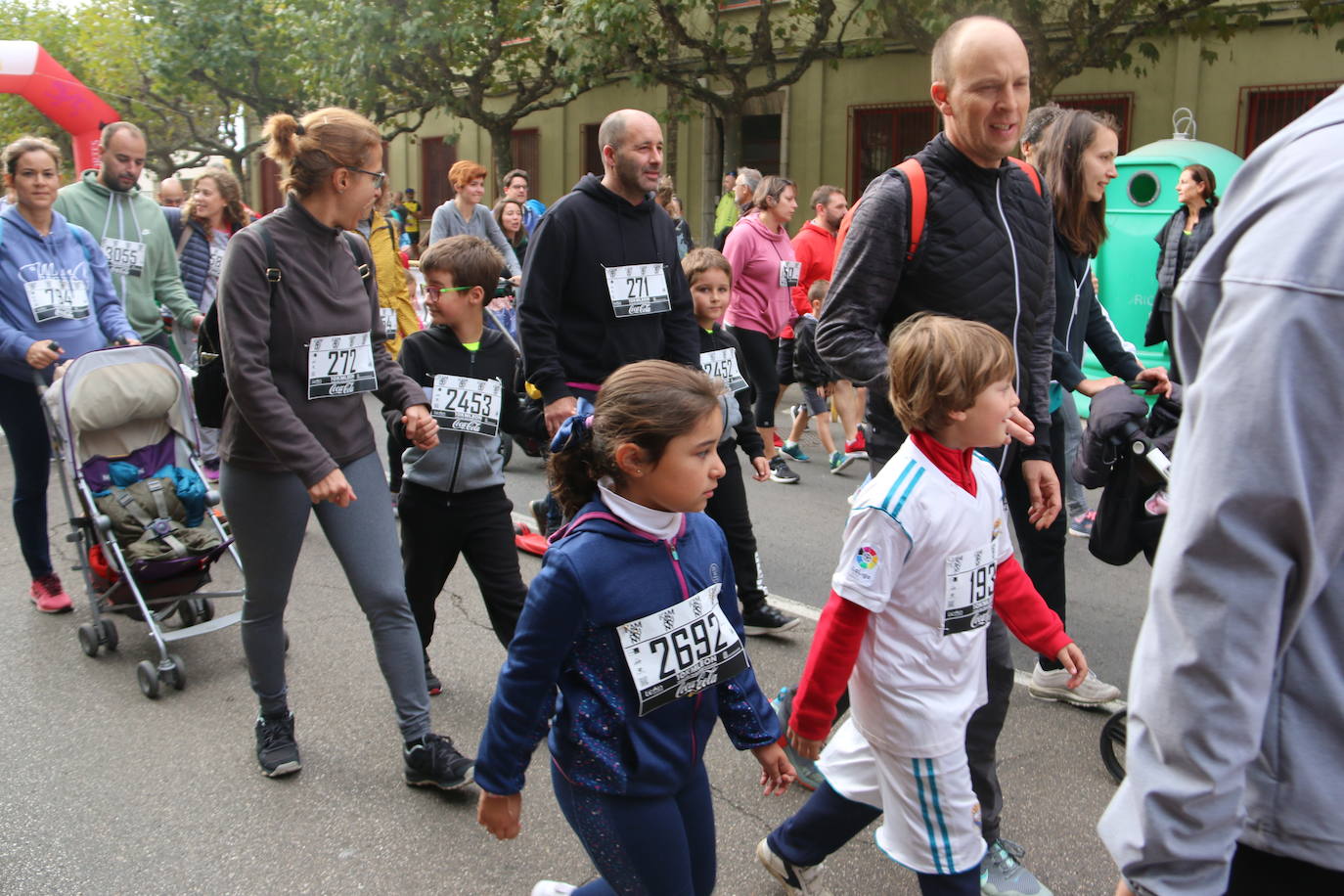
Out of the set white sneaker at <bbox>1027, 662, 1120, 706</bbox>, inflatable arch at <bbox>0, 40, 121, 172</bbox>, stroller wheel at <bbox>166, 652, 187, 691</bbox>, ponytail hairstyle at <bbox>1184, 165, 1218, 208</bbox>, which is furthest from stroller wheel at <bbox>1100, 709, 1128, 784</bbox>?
inflatable arch at <bbox>0, 40, 121, 172</bbox>

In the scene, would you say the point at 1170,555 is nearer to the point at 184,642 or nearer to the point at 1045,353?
the point at 1045,353

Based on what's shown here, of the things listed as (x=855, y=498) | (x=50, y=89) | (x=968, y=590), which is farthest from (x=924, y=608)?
(x=50, y=89)

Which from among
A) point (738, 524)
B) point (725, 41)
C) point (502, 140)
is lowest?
point (738, 524)

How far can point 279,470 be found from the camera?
353 cm

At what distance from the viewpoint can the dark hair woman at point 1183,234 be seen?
28.5 feet

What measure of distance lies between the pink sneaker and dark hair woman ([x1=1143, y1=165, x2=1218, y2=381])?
23.5ft

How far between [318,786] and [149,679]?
106 centimetres

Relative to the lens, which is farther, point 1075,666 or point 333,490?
point 333,490

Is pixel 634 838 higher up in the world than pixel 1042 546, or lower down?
lower down

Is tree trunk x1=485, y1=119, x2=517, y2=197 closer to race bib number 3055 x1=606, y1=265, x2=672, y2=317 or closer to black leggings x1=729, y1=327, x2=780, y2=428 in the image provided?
black leggings x1=729, y1=327, x2=780, y2=428

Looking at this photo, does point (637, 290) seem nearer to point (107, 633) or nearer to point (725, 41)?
point (107, 633)

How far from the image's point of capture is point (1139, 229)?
963 cm

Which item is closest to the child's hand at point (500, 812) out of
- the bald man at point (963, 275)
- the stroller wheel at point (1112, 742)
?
the bald man at point (963, 275)

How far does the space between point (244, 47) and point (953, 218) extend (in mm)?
24983
